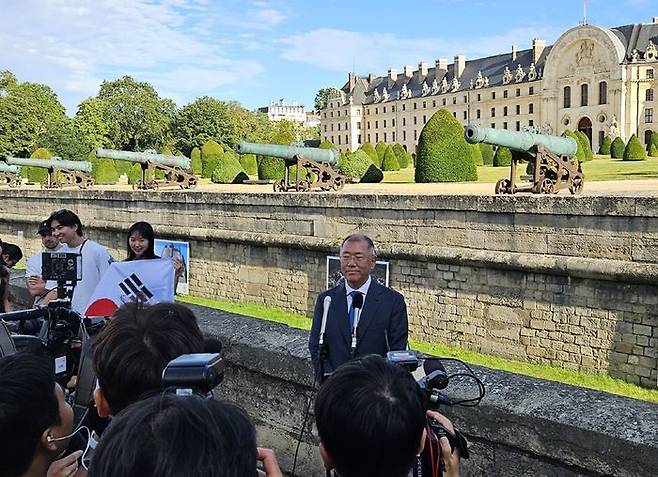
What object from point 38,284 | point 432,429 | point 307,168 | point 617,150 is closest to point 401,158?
point 617,150

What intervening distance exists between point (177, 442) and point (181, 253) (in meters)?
15.6

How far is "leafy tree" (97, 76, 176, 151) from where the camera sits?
69000 mm

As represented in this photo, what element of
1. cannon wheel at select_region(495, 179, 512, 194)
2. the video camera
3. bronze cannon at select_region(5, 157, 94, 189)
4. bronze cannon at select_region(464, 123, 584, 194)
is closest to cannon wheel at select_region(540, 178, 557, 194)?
bronze cannon at select_region(464, 123, 584, 194)

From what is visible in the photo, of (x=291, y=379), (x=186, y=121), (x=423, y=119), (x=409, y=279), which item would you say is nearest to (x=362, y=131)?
(x=423, y=119)

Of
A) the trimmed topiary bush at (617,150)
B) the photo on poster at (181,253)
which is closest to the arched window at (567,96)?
the trimmed topiary bush at (617,150)

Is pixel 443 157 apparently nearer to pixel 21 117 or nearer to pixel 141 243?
pixel 141 243

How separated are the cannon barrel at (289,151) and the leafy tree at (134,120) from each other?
170 ft

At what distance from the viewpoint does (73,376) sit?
118 inches

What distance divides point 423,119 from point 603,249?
293 ft

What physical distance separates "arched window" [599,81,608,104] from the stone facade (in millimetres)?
64060

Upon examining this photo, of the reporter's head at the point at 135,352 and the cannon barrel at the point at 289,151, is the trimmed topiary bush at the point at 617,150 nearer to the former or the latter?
the cannon barrel at the point at 289,151

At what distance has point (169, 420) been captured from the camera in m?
1.29

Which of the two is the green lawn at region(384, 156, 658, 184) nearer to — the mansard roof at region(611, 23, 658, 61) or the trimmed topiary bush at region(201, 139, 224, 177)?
the trimmed topiary bush at region(201, 139, 224, 177)

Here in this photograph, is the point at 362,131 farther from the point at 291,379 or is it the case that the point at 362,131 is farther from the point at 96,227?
the point at 291,379
